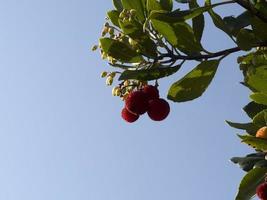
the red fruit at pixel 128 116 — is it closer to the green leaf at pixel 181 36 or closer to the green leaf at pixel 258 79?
the green leaf at pixel 181 36

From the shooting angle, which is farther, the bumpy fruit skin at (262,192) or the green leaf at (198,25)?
the green leaf at (198,25)

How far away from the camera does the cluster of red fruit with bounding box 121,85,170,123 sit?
16.5 feet

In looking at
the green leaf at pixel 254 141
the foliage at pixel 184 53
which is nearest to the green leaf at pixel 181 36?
the foliage at pixel 184 53

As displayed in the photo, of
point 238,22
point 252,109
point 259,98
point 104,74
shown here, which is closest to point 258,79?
point 259,98

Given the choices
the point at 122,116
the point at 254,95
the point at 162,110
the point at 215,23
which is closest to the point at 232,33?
the point at 215,23

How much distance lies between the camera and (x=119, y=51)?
5.13m

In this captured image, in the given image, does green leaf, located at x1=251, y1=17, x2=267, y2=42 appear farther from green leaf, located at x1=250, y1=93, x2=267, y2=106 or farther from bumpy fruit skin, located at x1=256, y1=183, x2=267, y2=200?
bumpy fruit skin, located at x1=256, y1=183, x2=267, y2=200

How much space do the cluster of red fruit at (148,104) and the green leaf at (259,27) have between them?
0.97 m

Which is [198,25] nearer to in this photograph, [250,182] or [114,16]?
[114,16]

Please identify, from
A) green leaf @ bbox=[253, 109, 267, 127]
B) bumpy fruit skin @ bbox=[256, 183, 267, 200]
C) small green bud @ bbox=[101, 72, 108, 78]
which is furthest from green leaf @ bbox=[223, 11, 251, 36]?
bumpy fruit skin @ bbox=[256, 183, 267, 200]

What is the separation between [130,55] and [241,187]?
1451 millimetres

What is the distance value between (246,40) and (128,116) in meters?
1.26

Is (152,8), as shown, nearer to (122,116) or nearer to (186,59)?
(186,59)

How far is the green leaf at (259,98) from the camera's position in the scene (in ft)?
16.6
